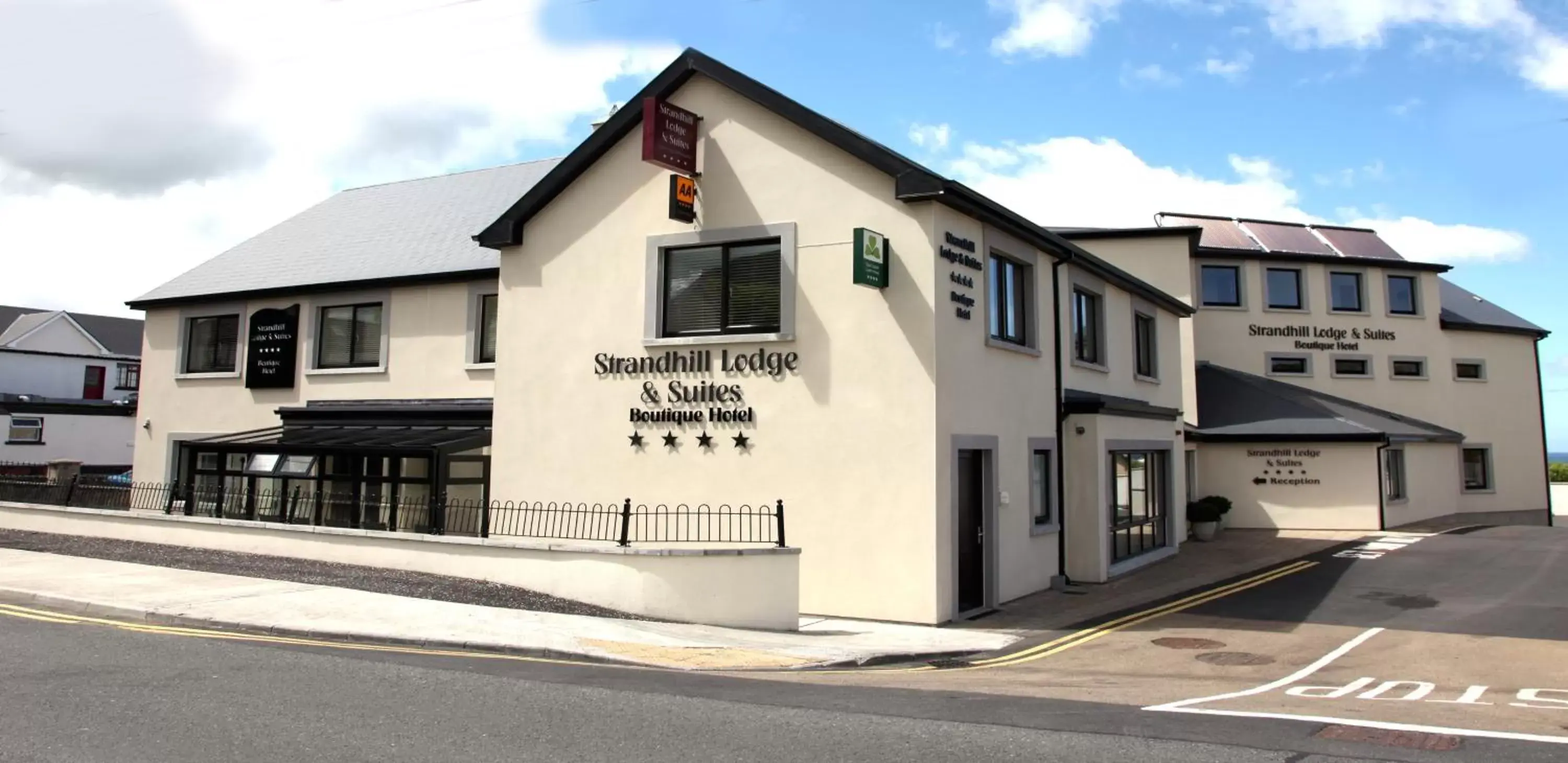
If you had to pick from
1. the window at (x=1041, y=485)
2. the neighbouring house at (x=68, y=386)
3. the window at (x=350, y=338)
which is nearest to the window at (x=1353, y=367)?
the window at (x=1041, y=485)

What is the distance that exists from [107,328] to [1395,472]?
205ft

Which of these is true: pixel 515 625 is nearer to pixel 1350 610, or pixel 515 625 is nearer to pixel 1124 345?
pixel 1350 610

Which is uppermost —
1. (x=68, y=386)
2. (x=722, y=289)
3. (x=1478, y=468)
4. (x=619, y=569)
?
(x=68, y=386)

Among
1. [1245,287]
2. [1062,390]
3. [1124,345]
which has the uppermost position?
[1245,287]

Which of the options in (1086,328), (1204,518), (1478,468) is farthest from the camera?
(1478,468)

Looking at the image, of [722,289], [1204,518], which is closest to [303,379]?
[722,289]

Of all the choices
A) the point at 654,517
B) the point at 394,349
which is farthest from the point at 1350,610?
the point at 394,349

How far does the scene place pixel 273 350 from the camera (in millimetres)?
23766

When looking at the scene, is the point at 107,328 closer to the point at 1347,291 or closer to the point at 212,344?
the point at 212,344

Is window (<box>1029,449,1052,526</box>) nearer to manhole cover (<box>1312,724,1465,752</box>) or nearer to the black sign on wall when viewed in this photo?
manhole cover (<box>1312,724,1465,752</box>)

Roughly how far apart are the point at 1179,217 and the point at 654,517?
91.5ft

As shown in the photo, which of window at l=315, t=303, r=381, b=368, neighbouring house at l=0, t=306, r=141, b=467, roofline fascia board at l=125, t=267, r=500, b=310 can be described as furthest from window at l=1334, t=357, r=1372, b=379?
neighbouring house at l=0, t=306, r=141, b=467

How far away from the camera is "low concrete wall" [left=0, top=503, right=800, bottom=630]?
43.0 ft

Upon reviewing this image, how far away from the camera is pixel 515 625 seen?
38.7 feet
